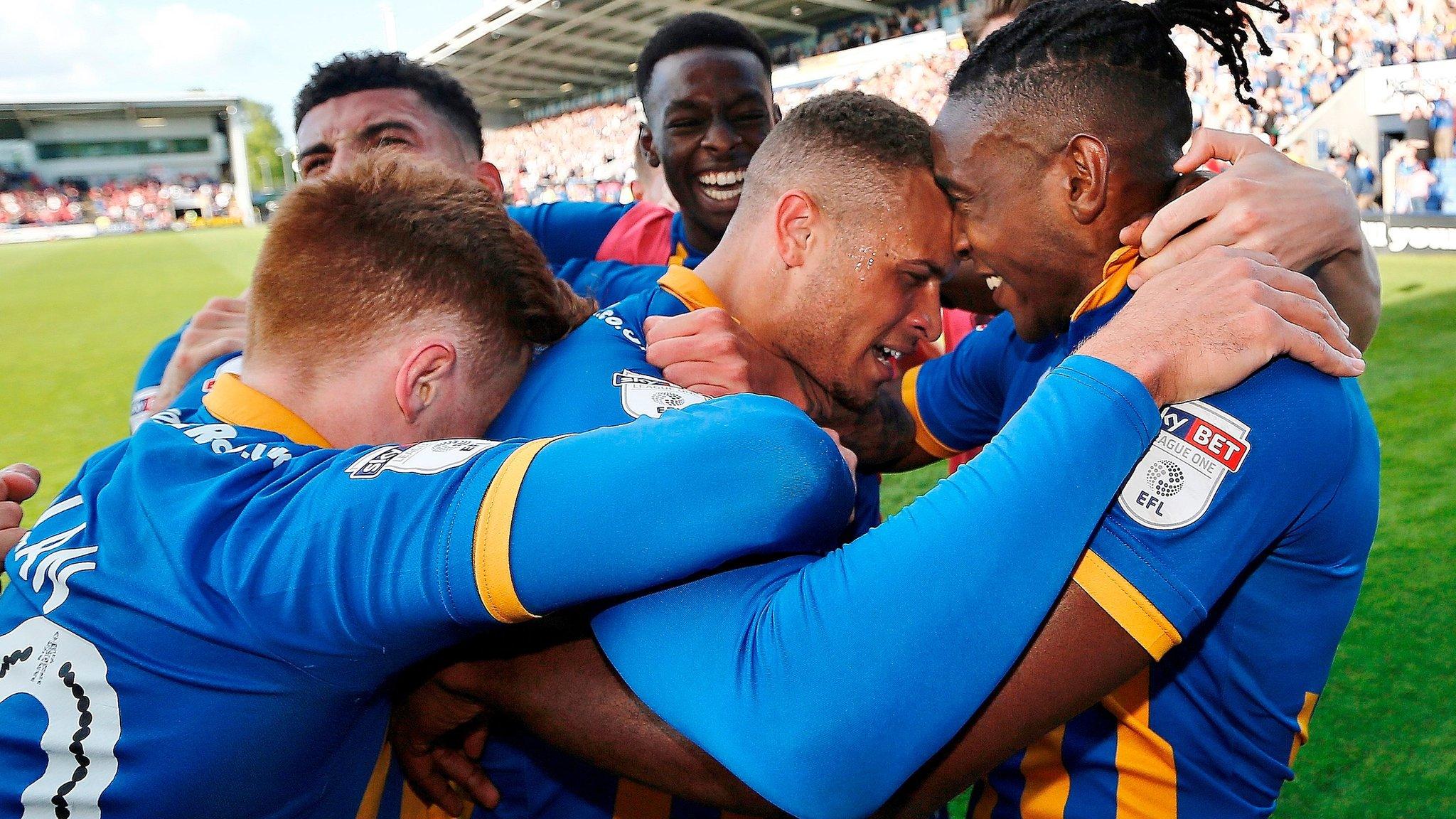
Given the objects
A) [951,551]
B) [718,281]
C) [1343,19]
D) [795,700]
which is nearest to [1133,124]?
[718,281]

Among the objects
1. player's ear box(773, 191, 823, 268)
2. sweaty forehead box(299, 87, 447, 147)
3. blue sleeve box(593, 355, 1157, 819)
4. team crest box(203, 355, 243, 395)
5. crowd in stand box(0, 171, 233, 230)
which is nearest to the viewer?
blue sleeve box(593, 355, 1157, 819)

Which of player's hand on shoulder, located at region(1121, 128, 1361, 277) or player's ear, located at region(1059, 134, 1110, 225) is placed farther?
player's ear, located at region(1059, 134, 1110, 225)

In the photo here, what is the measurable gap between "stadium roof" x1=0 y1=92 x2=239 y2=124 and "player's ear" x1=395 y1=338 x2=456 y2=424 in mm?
69613

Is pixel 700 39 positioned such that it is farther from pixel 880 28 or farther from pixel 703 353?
pixel 880 28

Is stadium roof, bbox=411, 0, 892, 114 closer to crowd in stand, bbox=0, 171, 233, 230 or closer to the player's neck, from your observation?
crowd in stand, bbox=0, 171, 233, 230

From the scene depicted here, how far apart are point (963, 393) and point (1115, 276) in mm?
992

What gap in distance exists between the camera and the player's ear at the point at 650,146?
4.29 meters

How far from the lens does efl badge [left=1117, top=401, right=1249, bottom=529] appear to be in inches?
52.1

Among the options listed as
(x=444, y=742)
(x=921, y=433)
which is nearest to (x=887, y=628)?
(x=444, y=742)

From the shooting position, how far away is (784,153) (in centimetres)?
227

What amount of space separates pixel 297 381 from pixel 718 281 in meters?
0.99

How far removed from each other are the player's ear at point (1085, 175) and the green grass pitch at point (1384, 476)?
7.35ft

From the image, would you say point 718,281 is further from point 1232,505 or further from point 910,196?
point 1232,505

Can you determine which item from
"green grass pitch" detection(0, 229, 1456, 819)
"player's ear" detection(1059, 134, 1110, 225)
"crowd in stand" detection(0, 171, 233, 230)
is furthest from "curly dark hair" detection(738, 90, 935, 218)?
"crowd in stand" detection(0, 171, 233, 230)
